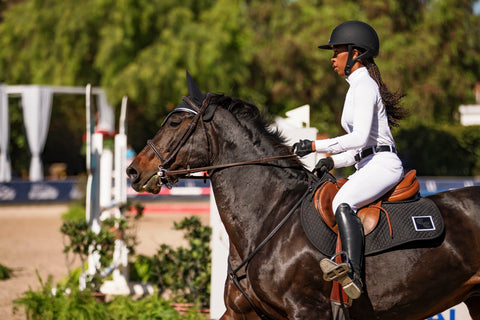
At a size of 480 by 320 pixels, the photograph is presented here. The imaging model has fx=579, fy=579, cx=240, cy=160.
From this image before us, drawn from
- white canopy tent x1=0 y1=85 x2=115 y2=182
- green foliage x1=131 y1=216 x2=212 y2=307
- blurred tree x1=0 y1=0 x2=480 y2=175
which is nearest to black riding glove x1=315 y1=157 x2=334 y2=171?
green foliage x1=131 y1=216 x2=212 y2=307

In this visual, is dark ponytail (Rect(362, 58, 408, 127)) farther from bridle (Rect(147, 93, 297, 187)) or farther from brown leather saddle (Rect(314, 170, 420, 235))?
bridle (Rect(147, 93, 297, 187))

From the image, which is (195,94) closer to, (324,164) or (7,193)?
(324,164)

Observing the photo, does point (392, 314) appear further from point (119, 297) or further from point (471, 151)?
point (471, 151)

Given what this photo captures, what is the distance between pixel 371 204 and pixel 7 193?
16.4 meters

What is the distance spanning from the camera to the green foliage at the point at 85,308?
546 centimetres

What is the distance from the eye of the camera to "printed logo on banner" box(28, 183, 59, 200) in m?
18.5

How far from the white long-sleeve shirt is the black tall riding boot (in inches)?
15.6

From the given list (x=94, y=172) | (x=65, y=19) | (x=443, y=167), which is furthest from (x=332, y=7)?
(x=94, y=172)

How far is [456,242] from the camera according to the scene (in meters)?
3.89

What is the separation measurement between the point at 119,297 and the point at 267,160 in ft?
9.25

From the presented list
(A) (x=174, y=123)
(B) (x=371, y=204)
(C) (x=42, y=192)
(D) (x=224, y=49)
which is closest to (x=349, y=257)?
(B) (x=371, y=204)

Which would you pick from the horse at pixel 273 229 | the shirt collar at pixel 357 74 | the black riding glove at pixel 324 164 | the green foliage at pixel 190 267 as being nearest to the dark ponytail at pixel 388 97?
the shirt collar at pixel 357 74

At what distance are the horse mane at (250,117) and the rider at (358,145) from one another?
278 millimetres

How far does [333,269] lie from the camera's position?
350cm
